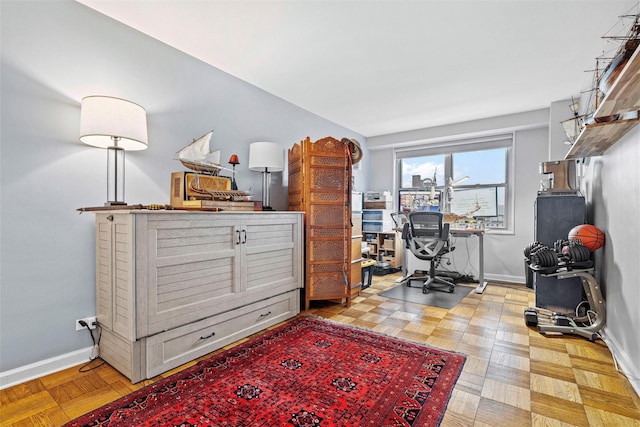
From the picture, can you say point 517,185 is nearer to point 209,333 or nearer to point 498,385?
point 498,385

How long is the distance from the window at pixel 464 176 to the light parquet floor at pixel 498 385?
8.26 feet

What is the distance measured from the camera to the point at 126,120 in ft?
6.75

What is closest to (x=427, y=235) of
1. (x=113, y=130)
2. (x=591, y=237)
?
(x=591, y=237)

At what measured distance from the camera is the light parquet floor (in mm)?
1554

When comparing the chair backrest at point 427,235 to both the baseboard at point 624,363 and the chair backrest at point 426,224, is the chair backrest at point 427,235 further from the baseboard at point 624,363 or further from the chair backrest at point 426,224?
the baseboard at point 624,363

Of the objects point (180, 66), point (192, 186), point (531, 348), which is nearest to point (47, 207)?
point (192, 186)

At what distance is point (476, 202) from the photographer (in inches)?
202

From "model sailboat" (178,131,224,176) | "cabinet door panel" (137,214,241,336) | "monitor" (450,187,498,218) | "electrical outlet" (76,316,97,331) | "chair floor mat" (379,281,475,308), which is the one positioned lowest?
"chair floor mat" (379,281,475,308)

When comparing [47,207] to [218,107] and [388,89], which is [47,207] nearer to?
[218,107]

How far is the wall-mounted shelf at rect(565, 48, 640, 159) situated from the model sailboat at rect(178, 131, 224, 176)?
96.8 inches

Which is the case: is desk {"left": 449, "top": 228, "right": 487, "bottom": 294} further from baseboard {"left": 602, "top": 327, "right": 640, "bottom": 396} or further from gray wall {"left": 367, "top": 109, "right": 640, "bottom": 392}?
baseboard {"left": 602, "top": 327, "right": 640, "bottom": 396}

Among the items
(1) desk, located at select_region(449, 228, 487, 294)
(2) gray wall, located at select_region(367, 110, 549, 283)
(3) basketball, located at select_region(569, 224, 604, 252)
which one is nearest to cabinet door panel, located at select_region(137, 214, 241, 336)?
(3) basketball, located at select_region(569, 224, 604, 252)

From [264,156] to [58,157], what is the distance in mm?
1661

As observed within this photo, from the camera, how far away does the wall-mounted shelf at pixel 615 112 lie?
50.7 inches
